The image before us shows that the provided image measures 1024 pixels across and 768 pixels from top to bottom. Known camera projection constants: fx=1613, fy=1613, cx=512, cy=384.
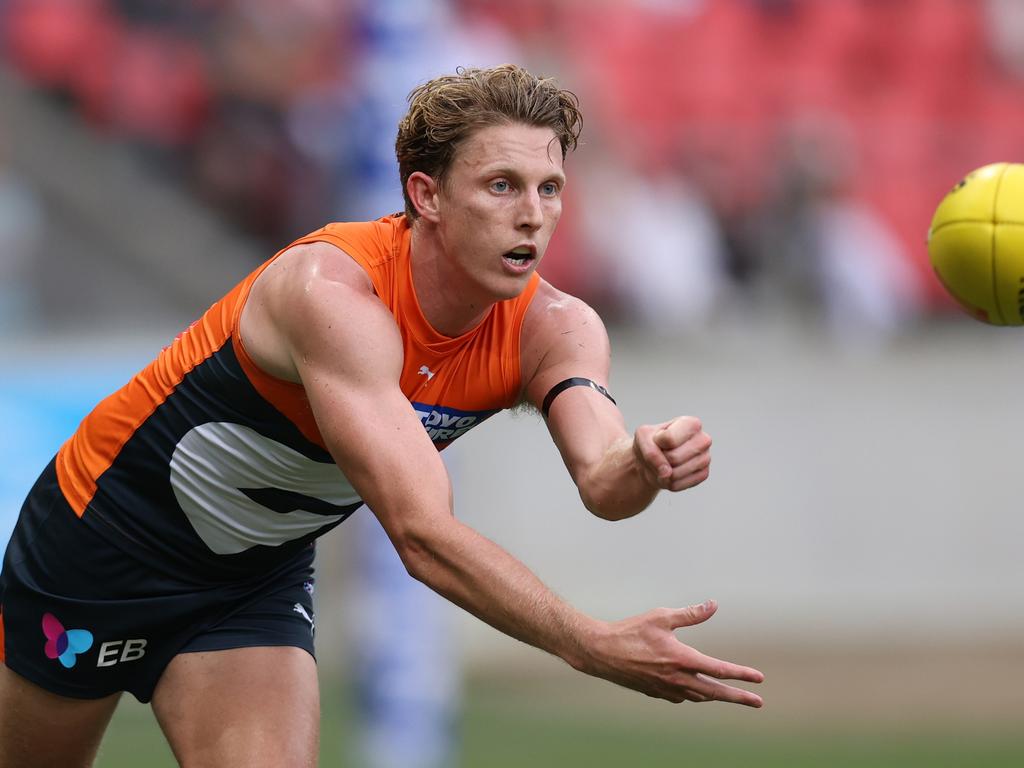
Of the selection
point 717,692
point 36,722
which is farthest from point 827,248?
point 717,692

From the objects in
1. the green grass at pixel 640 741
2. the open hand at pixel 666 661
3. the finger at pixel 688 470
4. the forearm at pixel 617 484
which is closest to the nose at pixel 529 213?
the forearm at pixel 617 484

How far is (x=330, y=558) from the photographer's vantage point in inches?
506

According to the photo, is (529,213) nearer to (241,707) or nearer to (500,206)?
(500,206)

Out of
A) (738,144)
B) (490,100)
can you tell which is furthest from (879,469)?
(490,100)

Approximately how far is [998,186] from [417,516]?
2562 millimetres

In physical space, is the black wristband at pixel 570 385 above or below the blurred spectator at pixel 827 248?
below

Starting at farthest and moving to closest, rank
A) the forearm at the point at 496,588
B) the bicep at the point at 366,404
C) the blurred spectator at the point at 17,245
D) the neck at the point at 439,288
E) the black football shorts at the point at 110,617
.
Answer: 1. the blurred spectator at the point at 17,245
2. the black football shorts at the point at 110,617
3. the neck at the point at 439,288
4. the bicep at the point at 366,404
5. the forearm at the point at 496,588

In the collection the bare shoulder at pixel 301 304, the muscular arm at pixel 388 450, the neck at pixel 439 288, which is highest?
the neck at pixel 439 288

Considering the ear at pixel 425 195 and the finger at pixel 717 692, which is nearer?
the finger at pixel 717 692

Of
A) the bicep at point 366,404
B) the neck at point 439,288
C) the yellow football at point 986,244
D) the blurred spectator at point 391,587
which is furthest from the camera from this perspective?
the blurred spectator at point 391,587

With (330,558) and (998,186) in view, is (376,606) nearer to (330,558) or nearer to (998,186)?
(330,558)

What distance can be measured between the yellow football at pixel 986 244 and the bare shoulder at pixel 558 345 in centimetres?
134

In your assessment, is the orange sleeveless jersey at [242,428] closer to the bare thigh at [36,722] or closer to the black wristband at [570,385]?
the black wristband at [570,385]

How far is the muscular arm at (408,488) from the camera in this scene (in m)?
4.29
